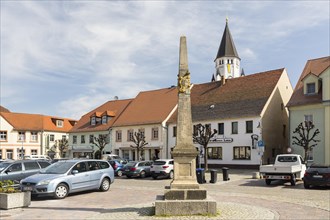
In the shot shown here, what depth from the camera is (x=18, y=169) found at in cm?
1934

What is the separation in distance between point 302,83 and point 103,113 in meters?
29.0

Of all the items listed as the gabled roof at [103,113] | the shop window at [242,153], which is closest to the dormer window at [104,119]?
the gabled roof at [103,113]

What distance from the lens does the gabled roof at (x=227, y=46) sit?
8344 centimetres

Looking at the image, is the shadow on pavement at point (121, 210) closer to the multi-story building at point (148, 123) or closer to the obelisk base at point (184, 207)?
the obelisk base at point (184, 207)

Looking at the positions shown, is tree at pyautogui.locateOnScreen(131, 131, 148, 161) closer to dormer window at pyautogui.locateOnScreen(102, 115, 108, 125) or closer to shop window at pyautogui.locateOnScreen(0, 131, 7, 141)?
dormer window at pyautogui.locateOnScreen(102, 115, 108, 125)

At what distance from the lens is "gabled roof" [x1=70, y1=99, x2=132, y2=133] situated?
178 feet

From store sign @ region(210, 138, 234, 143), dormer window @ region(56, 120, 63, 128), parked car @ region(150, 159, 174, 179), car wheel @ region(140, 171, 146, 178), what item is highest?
dormer window @ region(56, 120, 63, 128)

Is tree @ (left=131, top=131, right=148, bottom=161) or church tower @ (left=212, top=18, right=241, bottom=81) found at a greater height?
church tower @ (left=212, top=18, right=241, bottom=81)

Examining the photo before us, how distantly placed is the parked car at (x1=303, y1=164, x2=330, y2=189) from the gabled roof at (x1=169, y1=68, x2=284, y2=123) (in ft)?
55.5

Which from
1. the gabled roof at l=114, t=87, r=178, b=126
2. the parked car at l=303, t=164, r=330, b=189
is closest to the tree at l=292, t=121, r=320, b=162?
the parked car at l=303, t=164, r=330, b=189

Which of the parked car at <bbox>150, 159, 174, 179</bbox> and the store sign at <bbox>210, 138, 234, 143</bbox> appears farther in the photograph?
the store sign at <bbox>210, 138, 234, 143</bbox>

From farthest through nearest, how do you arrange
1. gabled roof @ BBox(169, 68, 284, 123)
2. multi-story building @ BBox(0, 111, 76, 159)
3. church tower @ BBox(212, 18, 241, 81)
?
church tower @ BBox(212, 18, 241, 81) < multi-story building @ BBox(0, 111, 76, 159) < gabled roof @ BBox(169, 68, 284, 123)

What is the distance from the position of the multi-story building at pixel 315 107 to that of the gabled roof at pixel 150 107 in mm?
15746

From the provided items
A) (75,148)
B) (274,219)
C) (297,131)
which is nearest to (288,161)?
(297,131)
